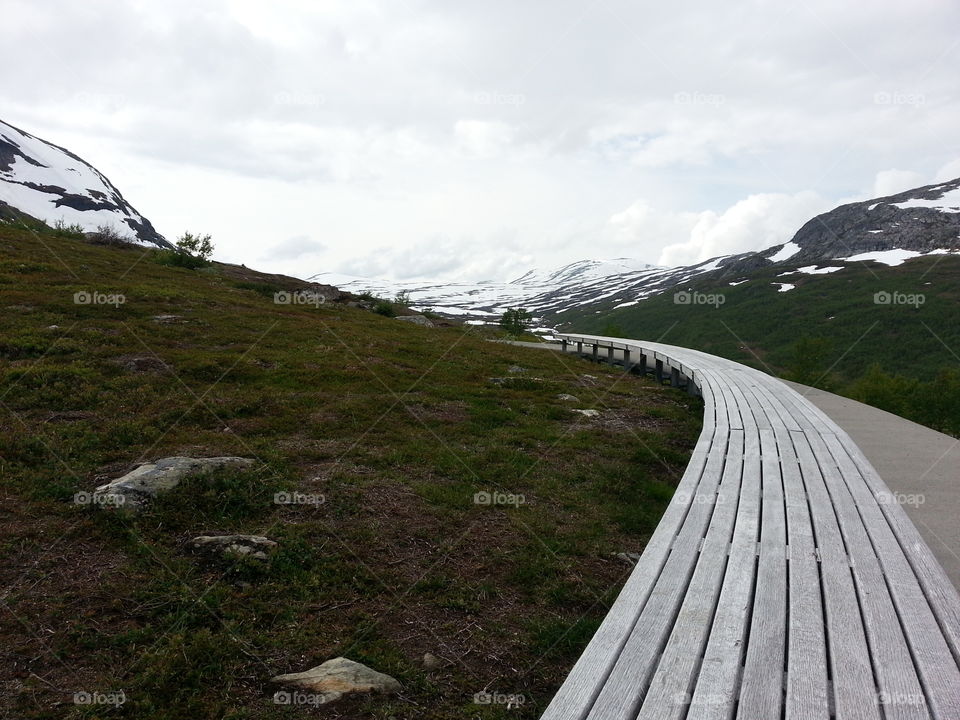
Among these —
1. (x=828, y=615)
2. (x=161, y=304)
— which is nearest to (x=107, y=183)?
(x=161, y=304)

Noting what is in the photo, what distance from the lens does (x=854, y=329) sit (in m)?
118

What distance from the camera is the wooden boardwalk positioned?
3.39 metres

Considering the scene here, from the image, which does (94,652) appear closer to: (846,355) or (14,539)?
(14,539)

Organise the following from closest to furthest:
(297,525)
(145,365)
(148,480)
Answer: (297,525) < (148,480) < (145,365)

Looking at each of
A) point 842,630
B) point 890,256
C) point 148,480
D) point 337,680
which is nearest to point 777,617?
point 842,630

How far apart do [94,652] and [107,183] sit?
744 ft

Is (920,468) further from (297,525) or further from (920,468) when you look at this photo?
(297,525)

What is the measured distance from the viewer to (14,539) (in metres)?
6.29

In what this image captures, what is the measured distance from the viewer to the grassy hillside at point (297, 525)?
4.89 meters

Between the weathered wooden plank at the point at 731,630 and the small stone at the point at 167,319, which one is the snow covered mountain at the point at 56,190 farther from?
the weathered wooden plank at the point at 731,630

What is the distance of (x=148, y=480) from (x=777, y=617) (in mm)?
8233

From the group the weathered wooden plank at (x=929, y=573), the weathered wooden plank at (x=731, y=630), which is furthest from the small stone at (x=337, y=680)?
the weathered wooden plank at (x=929, y=573)

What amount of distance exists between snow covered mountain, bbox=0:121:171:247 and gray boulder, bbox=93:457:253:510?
14608 centimetres

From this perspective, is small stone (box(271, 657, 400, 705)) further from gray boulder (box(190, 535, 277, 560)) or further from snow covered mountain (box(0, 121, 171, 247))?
snow covered mountain (box(0, 121, 171, 247))
